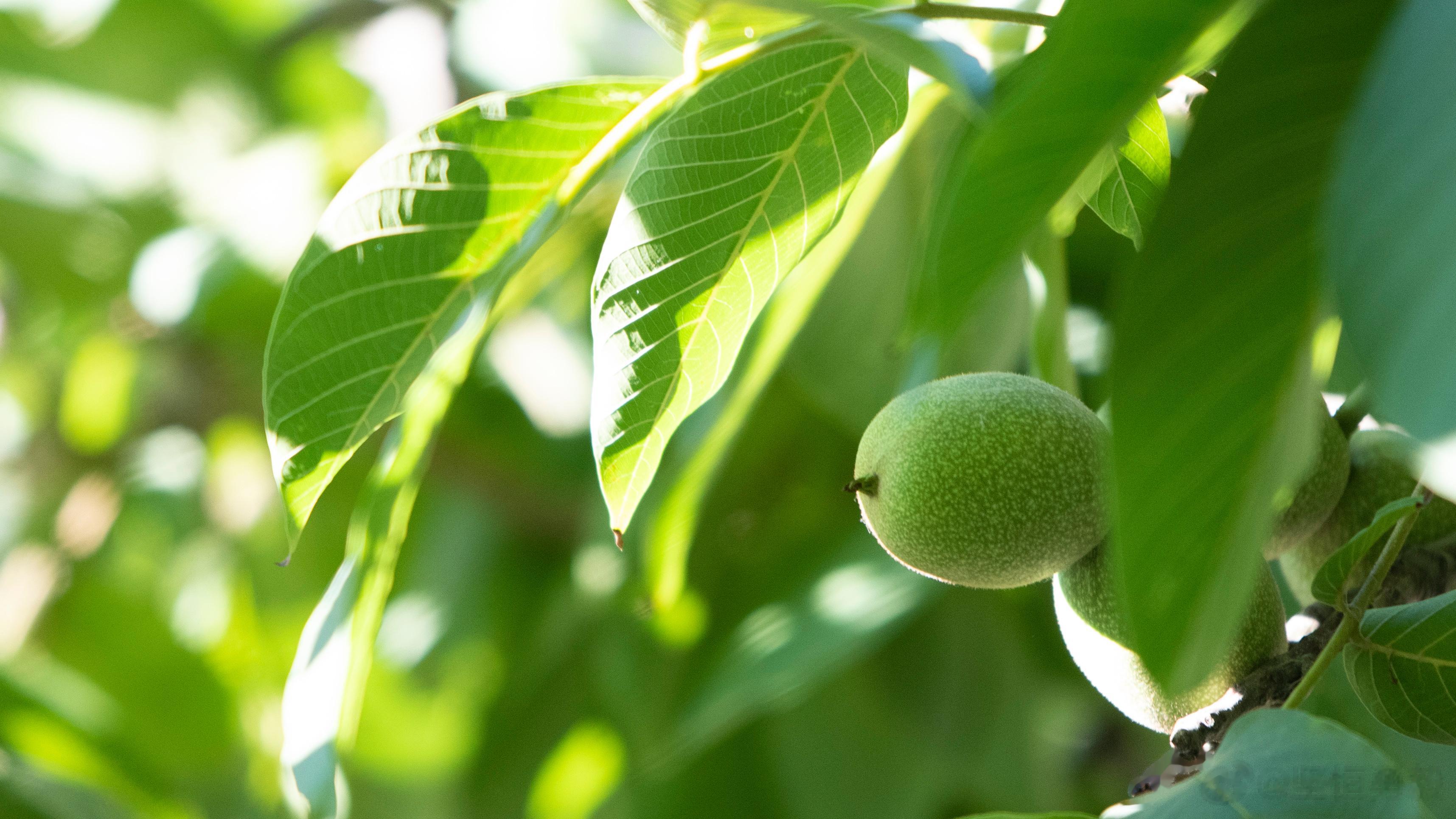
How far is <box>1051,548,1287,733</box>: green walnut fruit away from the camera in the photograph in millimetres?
466

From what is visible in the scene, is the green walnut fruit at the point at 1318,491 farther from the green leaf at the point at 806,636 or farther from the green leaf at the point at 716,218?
the green leaf at the point at 806,636

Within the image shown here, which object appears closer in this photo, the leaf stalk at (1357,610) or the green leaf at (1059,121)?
the green leaf at (1059,121)

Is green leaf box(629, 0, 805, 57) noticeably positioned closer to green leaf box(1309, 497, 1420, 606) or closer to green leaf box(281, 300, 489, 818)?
green leaf box(281, 300, 489, 818)

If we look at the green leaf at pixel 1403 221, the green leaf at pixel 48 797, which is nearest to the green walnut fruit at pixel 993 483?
the green leaf at pixel 1403 221

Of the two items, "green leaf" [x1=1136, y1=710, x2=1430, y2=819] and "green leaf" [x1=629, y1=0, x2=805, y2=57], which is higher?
"green leaf" [x1=629, y1=0, x2=805, y2=57]

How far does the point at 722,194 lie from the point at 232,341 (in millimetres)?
1515

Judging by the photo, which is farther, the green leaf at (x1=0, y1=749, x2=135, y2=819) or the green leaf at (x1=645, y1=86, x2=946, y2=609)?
the green leaf at (x1=0, y1=749, x2=135, y2=819)

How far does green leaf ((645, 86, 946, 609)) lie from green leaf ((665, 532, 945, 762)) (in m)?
0.25

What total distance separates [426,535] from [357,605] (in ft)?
4.17

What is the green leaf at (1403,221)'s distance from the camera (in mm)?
202

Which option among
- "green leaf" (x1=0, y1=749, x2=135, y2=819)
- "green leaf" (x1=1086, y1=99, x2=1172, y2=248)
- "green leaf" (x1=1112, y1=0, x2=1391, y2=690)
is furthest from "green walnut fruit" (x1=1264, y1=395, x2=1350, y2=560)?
"green leaf" (x1=0, y1=749, x2=135, y2=819)

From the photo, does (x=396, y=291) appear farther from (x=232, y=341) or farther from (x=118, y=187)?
(x=118, y=187)

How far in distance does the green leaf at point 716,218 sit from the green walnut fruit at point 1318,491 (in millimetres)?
242

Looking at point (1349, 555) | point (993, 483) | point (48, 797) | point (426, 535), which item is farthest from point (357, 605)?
point (426, 535)
